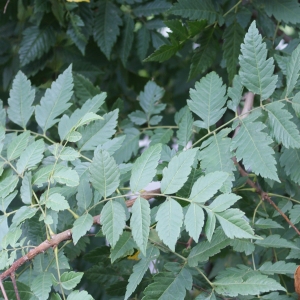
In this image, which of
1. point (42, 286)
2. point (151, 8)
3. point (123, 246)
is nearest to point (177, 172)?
point (123, 246)

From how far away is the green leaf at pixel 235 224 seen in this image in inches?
23.9

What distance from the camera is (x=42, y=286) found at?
25.6 inches

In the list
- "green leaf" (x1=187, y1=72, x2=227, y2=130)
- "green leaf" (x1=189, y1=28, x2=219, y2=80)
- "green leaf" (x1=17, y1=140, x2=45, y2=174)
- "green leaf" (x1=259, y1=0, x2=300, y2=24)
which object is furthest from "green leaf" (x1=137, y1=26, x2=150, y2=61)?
"green leaf" (x1=17, y1=140, x2=45, y2=174)

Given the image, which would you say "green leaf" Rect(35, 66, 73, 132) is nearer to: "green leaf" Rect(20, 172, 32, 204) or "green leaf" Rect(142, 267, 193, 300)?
"green leaf" Rect(20, 172, 32, 204)

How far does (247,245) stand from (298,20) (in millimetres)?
520

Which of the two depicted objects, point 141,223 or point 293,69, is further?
point 293,69

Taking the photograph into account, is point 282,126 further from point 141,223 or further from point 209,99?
point 141,223

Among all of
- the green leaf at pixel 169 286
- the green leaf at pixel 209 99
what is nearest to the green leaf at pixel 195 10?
the green leaf at pixel 209 99

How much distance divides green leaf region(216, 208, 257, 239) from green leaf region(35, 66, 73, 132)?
388 mm

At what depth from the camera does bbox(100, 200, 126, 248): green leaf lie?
635 millimetres

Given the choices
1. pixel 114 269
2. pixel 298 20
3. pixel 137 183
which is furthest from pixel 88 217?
pixel 298 20

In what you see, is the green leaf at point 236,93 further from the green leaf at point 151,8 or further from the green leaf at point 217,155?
the green leaf at point 151,8

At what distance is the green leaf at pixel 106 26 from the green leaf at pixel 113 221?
0.60 metres

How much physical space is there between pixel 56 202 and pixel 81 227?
51mm
